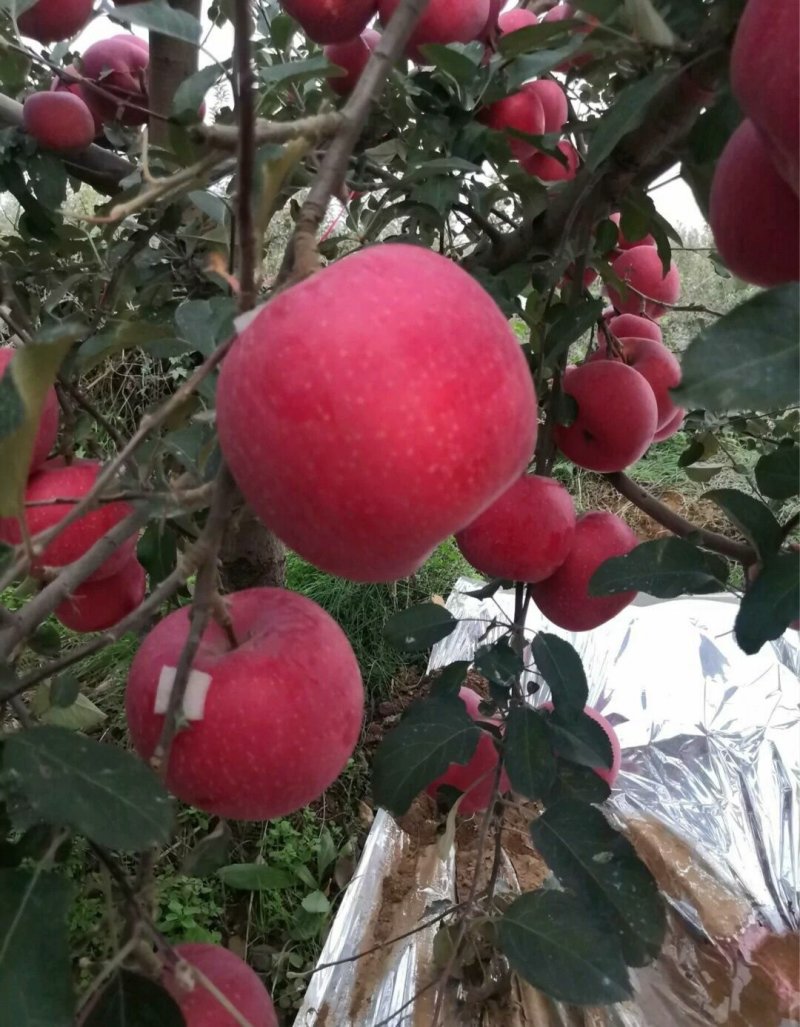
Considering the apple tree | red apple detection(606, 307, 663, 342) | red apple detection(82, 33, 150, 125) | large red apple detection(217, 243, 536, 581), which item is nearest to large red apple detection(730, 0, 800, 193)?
the apple tree

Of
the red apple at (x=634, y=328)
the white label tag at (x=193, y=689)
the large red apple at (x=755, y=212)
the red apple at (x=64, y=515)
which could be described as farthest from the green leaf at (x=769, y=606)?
the red apple at (x=634, y=328)

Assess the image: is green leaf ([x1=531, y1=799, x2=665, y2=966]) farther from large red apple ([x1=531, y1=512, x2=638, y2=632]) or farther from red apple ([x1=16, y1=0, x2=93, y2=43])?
red apple ([x1=16, y1=0, x2=93, y2=43])

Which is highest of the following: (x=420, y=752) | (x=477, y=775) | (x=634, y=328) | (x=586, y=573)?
(x=634, y=328)

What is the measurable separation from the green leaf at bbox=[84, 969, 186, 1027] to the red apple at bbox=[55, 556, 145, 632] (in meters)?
0.27

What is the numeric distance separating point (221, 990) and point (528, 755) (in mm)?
278

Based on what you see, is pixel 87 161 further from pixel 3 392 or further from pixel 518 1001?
pixel 518 1001

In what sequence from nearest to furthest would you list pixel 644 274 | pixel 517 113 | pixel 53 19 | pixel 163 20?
pixel 163 20 → pixel 517 113 → pixel 53 19 → pixel 644 274

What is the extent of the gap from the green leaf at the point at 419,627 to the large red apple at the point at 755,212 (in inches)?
18.2

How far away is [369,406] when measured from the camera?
0.92 feet

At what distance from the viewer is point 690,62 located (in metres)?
0.40

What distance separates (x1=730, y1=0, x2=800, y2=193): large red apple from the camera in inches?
10.8

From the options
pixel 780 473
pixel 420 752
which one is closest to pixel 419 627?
pixel 420 752

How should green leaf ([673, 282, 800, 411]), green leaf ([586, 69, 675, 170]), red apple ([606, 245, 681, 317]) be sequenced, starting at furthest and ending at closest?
1. red apple ([606, 245, 681, 317])
2. green leaf ([586, 69, 675, 170])
3. green leaf ([673, 282, 800, 411])

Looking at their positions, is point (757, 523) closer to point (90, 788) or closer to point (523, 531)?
point (523, 531)
